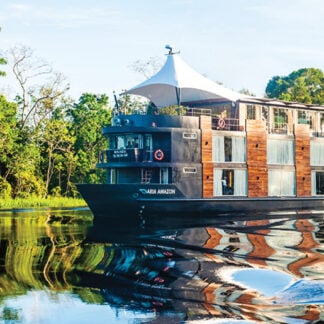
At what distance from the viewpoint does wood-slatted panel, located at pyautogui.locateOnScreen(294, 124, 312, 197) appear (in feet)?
96.3

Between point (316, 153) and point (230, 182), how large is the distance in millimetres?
5640

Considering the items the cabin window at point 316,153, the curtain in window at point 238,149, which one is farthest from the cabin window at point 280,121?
the curtain in window at point 238,149

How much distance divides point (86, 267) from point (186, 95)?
17.0 metres

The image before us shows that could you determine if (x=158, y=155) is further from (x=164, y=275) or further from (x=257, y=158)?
(x=164, y=275)

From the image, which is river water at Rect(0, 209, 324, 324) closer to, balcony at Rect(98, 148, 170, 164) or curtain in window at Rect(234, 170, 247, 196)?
balcony at Rect(98, 148, 170, 164)

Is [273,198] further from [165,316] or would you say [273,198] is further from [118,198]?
[165,316]

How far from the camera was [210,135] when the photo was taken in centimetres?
2578

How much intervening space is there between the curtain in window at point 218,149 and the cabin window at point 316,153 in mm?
5496

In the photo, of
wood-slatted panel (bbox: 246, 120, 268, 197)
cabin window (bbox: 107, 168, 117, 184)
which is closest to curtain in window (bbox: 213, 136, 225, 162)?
wood-slatted panel (bbox: 246, 120, 268, 197)

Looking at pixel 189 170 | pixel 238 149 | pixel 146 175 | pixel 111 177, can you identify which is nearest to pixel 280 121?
pixel 238 149

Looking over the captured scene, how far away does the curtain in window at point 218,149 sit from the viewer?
86.4ft

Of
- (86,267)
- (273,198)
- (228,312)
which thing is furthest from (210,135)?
(228,312)

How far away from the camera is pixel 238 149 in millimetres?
27062

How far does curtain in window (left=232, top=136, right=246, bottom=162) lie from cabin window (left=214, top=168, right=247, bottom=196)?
46cm
